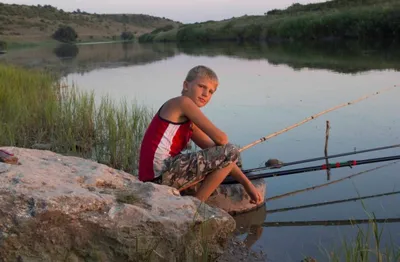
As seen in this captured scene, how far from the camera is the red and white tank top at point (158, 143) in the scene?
3680mm

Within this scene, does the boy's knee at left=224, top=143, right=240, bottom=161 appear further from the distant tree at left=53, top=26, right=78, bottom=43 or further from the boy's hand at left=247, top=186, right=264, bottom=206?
the distant tree at left=53, top=26, right=78, bottom=43

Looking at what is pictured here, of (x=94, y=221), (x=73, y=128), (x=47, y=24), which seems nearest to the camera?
(x=94, y=221)

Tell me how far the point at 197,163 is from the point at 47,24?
5486 centimetres

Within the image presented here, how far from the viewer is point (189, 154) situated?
3713mm

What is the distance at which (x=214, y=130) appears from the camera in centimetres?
361

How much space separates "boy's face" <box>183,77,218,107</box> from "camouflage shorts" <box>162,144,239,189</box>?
14.0 inches

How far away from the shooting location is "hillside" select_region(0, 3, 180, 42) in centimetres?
4822

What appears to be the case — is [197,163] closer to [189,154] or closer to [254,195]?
[189,154]

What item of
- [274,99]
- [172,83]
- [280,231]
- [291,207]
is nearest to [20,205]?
[280,231]

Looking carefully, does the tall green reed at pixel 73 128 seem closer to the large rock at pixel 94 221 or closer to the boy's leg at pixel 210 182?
the boy's leg at pixel 210 182

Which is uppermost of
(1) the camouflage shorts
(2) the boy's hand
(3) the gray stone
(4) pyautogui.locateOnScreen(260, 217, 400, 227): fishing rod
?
(3) the gray stone

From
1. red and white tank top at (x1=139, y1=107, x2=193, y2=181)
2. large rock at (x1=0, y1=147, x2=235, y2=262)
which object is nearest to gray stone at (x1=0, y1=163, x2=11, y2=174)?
large rock at (x1=0, y1=147, x2=235, y2=262)

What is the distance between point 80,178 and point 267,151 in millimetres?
Result: 3088

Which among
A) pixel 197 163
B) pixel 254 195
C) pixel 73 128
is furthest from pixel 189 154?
pixel 73 128
